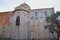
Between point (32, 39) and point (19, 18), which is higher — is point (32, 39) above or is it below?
below

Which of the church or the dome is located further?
the dome

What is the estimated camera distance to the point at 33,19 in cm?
3022

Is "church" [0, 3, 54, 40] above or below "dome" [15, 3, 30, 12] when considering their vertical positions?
below

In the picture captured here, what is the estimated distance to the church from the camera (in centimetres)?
2928

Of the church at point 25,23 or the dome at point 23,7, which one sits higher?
the dome at point 23,7

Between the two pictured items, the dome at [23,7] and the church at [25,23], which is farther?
the dome at [23,7]

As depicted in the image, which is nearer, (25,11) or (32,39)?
(32,39)

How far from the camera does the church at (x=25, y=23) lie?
29281 mm

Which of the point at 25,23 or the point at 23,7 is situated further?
the point at 23,7

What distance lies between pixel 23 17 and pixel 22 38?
14.1ft

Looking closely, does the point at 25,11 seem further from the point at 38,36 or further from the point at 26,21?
the point at 38,36

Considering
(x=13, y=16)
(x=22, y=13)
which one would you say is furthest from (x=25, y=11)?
(x=13, y=16)

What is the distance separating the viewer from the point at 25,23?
1202 inches

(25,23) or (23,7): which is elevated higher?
(23,7)
